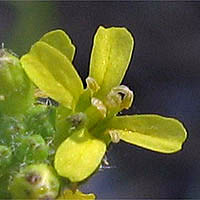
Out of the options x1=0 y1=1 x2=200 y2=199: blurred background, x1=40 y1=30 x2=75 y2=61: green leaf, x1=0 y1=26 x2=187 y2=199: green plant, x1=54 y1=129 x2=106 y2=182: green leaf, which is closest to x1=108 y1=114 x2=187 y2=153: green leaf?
x1=0 y1=26 x2=187 y2=199: green plant

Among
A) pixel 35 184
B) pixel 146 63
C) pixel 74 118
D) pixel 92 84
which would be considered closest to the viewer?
pixel 35 184

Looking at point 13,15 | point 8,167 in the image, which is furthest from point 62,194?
point 13,15

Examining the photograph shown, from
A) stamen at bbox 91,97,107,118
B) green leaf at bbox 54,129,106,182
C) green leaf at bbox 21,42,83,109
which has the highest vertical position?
green leaf at bbox 21,42,83,109

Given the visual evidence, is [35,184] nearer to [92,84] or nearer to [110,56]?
[92,84]

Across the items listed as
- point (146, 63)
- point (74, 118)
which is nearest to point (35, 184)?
point (74, 118)

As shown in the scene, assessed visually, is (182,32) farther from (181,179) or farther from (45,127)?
(45,127)

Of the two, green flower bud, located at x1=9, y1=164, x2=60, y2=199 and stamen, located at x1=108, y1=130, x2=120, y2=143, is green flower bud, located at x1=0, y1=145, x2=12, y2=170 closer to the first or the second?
green flower bud, located at x1=9, y1=164, x2=60, y2=199

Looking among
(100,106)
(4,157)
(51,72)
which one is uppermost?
(51,72)
